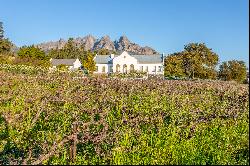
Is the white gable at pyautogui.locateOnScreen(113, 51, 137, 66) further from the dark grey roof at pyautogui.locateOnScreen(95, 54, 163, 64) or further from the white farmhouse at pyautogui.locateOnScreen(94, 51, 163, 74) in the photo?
the dark grey roof at pyautogui.locateOnScreen(95, 54, 163, 64)

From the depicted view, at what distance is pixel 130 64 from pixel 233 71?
31.9m

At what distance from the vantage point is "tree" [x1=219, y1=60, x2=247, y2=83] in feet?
260

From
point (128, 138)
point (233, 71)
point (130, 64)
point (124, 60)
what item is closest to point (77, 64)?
point (124, 60)

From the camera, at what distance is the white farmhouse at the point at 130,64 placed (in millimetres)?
105062

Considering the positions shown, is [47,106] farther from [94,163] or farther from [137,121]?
[94,163]

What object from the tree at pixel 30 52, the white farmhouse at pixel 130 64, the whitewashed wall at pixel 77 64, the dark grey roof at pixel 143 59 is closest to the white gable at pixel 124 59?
the white farmhouse at pixel 130 64

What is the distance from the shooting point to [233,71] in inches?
3142

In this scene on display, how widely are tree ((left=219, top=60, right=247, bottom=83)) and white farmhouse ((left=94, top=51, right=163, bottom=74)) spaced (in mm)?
21624

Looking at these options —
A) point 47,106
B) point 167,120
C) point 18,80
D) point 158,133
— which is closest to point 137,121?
point 158,133

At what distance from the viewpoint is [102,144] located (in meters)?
6.75

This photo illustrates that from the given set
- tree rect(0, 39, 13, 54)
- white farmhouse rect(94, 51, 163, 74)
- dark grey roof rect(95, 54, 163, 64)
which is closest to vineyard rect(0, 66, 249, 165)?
tree rect(0, 39, 13, 54)

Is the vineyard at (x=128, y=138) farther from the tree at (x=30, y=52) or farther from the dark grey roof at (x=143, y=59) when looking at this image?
the dark grey roof at (x=143, y=59)

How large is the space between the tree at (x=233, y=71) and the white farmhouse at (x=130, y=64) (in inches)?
851

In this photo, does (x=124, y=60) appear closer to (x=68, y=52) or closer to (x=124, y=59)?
(x=124, y=59)
